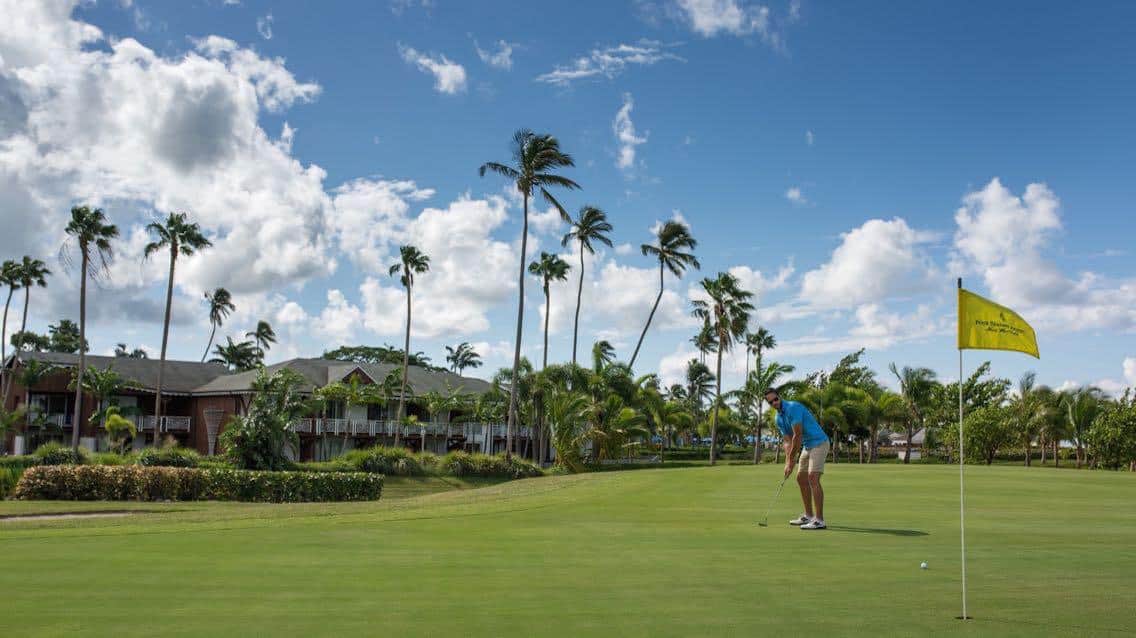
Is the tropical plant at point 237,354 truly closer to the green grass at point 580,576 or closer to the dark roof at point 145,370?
the dark roof at point 145,370

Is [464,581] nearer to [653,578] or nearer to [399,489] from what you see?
[653,578]

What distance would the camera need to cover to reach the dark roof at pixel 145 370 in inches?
2355

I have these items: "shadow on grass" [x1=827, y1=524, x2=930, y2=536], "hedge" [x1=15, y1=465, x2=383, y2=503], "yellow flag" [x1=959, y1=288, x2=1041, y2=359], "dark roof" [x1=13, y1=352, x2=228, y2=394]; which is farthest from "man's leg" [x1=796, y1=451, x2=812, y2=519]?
"dark roof" [x1=13, y1=352, x2=228, y2=394]

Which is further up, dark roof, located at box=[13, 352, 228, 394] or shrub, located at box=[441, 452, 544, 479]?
dark roof, located at box=[13, 352, 228, 394]

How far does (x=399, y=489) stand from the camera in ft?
133

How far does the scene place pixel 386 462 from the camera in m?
44.5

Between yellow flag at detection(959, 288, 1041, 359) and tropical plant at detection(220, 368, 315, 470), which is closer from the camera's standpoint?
yellow flag at detection(959, 288, 1041, 359)

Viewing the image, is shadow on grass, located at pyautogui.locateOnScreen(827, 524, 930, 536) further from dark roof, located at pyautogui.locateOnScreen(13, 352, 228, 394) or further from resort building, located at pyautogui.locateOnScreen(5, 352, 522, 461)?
dark roof, located at pyautogui.locateOnScreen(13, 352, 228, 394)

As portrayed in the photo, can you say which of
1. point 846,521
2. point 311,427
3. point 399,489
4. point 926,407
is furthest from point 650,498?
point 926,407

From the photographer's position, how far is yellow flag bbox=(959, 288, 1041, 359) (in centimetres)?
841

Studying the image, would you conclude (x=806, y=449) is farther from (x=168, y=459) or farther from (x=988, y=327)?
(x=168, y=459)

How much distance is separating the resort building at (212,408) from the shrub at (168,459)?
1872cm

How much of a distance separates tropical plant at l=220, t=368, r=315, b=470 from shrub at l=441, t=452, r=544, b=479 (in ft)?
32.6

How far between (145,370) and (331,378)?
1425 centimetres
